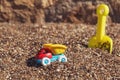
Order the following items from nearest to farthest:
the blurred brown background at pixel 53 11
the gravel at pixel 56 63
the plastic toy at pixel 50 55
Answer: the gravel at pixel 56 63, the plastic toy at pixel 50 55, the blurred brown background at pixel 53 11

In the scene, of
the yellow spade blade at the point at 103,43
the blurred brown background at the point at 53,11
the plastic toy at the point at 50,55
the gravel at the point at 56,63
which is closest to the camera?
the gravel at the point at 56,63

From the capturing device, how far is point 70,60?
5359 mm

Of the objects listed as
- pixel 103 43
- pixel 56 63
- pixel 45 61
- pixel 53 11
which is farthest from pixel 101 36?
pixel 53 11

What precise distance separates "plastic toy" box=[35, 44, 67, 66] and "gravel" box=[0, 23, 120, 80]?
0.22 feet

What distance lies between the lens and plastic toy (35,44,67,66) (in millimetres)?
5109

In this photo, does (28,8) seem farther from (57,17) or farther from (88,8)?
(88,8)

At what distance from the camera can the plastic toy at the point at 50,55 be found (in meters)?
5.11

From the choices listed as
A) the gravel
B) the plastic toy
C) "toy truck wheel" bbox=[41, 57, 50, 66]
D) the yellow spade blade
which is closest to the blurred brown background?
the gravel

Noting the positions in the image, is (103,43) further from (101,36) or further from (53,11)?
(53,11)

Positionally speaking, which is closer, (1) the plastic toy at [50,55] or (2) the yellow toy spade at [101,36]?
(1) the plastic toy at [50,55]

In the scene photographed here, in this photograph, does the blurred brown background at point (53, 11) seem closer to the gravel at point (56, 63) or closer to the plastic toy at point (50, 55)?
the gravel at point (56, 63)

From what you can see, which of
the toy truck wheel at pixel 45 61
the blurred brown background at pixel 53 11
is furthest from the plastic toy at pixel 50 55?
the blurred brown background at pixel 53 11

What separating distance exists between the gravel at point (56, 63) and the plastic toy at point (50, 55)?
7 cm

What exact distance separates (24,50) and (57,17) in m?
2.24
